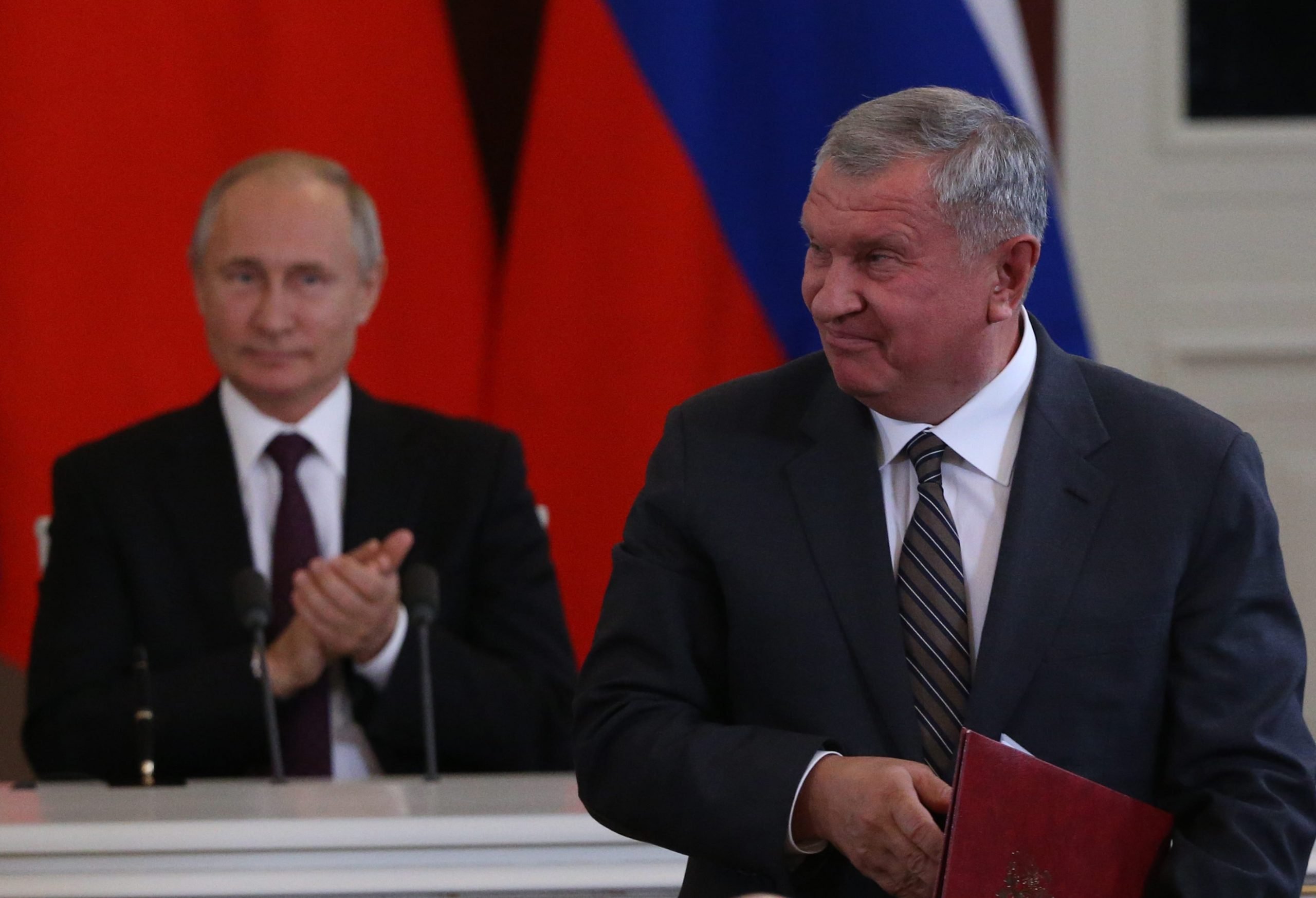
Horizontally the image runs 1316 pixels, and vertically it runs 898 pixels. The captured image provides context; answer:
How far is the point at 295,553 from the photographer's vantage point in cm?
261

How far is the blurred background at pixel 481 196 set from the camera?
326 centimetres

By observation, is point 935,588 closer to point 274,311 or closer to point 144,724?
point 144,724

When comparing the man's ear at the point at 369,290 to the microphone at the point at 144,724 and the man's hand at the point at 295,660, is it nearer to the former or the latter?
the man's hand at the point at 295,660

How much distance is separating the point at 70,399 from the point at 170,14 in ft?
2.72

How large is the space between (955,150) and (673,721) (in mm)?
543

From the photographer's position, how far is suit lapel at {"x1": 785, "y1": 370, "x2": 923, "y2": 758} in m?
1.37

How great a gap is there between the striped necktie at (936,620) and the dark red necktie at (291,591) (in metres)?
1.34

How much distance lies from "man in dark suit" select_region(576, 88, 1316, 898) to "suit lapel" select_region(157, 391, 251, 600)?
4.30 ft

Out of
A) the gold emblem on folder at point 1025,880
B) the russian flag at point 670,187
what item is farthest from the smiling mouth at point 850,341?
the russian flag at point 670,187

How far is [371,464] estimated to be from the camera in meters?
2.71

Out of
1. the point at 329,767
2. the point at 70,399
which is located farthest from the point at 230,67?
the point at 329,767

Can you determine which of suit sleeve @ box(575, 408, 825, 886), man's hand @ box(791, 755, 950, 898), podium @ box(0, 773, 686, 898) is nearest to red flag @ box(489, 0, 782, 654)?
podium @ box(0, 773, 686, 898)

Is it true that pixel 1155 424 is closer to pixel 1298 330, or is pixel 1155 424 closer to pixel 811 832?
pixel 811 832

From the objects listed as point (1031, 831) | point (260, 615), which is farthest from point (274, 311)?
point (1031, 831)
